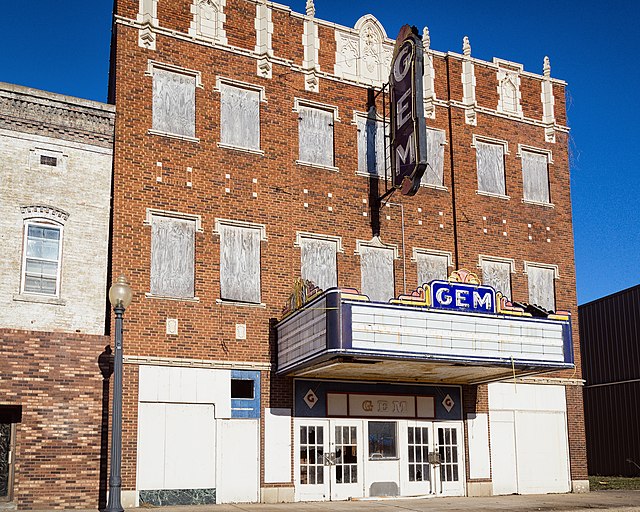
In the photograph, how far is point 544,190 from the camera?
27.8m

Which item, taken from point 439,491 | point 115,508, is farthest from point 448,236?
point 115,508

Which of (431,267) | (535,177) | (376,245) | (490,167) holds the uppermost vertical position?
(490,167)

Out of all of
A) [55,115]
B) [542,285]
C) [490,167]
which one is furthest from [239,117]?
[542,285]

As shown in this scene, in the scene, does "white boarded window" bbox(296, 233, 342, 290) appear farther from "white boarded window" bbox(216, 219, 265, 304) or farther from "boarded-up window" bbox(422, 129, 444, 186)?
"boarded-up window" bbox(422, 129, 444, 186)

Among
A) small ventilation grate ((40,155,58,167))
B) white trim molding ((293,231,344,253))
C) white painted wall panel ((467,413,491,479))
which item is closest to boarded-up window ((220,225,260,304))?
white trim molding ((293,231,344,253))

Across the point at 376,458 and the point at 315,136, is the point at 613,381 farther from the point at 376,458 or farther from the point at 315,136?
the point at 315,136

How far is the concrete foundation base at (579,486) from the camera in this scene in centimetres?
2555

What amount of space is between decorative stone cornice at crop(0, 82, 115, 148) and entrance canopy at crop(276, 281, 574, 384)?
682 cm

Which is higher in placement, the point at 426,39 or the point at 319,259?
the point at 426,39

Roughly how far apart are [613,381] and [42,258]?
80.2ft

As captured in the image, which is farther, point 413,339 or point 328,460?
point 328,460

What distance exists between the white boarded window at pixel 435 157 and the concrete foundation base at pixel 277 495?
10.1m

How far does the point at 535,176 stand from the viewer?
27.7m

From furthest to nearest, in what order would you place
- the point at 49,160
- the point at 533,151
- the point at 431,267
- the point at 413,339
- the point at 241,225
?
the point at 533,151, the point at 431,267, the point at 241,225, the point at 49,160, the point at 413,339
